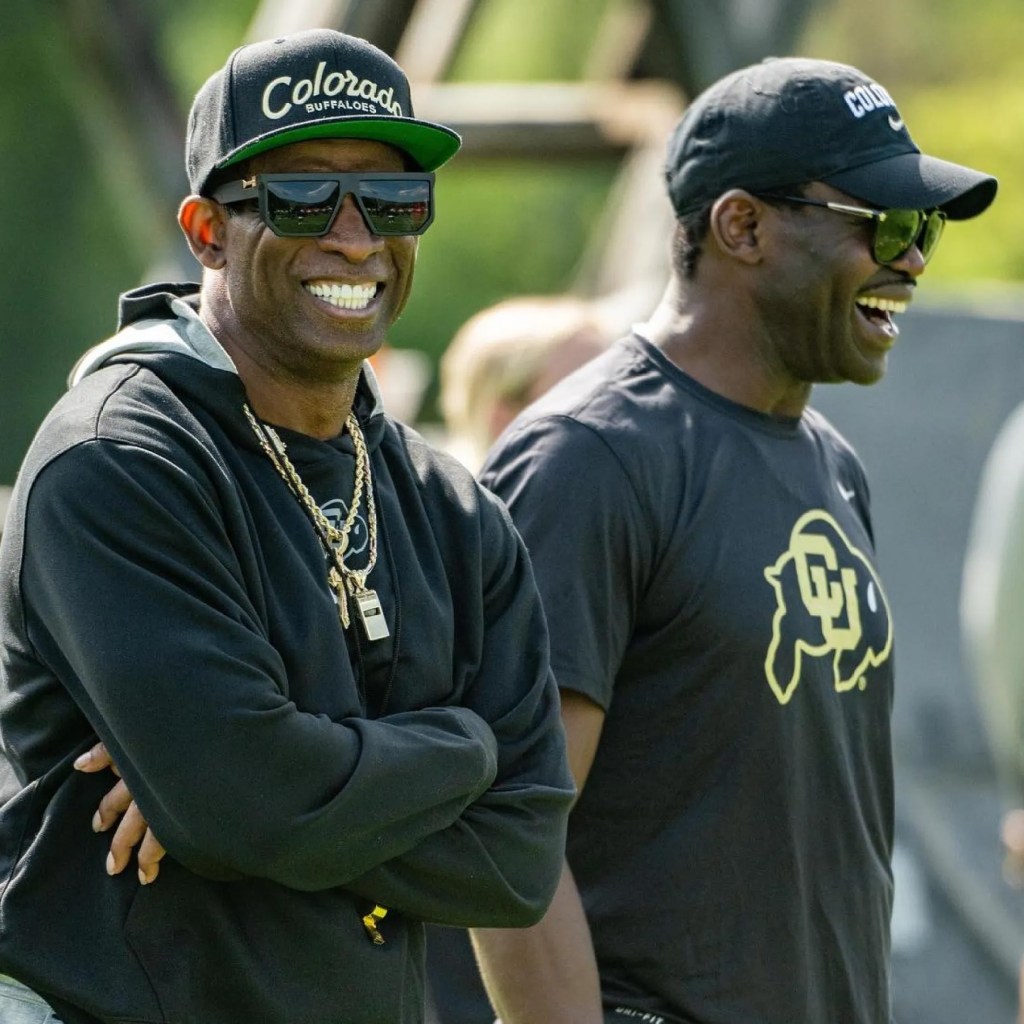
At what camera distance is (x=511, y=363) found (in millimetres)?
4914

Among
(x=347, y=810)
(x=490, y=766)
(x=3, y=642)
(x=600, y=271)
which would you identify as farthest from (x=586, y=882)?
(x=600, y=271)

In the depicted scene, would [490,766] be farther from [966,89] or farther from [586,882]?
[966,89]

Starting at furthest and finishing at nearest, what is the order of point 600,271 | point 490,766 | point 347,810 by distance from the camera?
point 600,271, point 490,766, point 347,810

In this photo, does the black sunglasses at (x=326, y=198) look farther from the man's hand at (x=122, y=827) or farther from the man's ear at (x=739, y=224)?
the man's ear at (x=739, y=224)

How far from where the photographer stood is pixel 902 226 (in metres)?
3.51

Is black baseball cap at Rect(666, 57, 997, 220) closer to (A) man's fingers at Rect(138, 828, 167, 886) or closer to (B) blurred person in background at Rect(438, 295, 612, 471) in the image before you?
(B) blurred person in background at Rect(438, 295, 612, 471)

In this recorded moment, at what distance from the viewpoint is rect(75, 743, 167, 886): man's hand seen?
2521 millimetres

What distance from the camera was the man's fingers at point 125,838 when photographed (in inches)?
99.2

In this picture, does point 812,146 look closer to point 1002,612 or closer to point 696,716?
point 696,716

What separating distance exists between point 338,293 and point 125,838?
81cm

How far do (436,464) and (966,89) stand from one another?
70.9 feet

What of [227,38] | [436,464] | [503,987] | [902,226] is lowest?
[503,987]

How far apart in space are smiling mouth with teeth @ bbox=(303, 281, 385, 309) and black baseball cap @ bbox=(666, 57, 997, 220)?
101 cm

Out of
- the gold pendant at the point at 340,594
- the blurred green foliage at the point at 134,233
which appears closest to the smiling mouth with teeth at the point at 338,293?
the gold pendant at the point at 340,594
